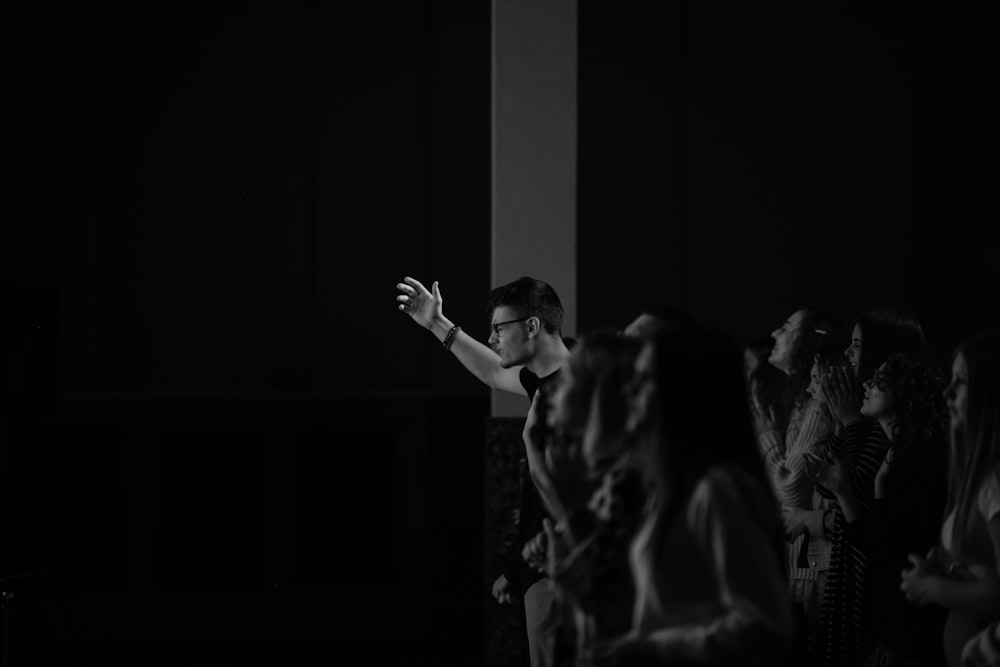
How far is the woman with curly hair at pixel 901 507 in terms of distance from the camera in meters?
2.87

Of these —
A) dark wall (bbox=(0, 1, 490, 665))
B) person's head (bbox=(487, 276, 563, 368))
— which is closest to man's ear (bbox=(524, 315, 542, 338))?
person's head (bbox=(487, 276, 563, 368))

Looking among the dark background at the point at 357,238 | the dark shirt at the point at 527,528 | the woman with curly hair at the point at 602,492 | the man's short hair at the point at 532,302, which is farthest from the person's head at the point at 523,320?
the dark background at the point at 357,238

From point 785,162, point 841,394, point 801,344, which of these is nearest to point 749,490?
point 841,394

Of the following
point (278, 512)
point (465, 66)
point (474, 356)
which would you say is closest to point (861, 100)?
point (465, 66)

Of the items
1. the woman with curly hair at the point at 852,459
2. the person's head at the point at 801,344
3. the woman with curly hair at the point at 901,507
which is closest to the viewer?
the woman with curly hair at the point at 901,507

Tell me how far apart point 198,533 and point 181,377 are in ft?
2.49

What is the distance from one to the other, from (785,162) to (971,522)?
328 centimetres

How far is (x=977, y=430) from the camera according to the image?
2152 mm

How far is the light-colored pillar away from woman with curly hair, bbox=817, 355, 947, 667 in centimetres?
199

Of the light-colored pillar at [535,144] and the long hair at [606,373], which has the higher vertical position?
the light-colored pillar at [535,144]

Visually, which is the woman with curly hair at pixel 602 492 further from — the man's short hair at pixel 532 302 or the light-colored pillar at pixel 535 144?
the light-colored pillar at pixel 535 144

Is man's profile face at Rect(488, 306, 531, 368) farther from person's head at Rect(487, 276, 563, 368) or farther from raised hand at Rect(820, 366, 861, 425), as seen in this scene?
raised hand at Rect(820, 366, 861, 425)

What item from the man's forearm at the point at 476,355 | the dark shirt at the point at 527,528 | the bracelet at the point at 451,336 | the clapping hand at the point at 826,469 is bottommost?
the dark shirt at the point at 527,528

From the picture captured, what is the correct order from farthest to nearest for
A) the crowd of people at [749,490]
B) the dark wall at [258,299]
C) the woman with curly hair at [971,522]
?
the dark wall at [258,299] → the woman with curly hair at [971,522] → the crowd of people at [749,490]
